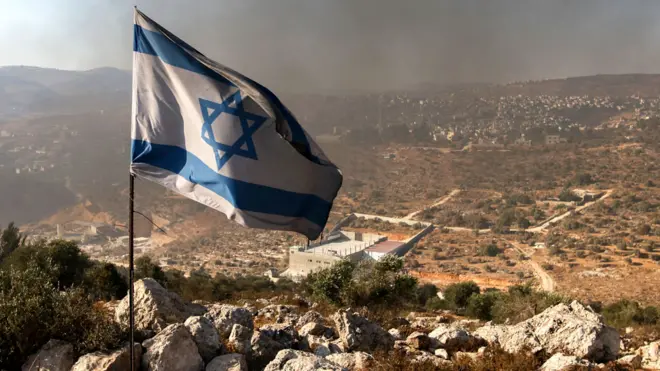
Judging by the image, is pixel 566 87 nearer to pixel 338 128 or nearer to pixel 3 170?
pixel 338 128

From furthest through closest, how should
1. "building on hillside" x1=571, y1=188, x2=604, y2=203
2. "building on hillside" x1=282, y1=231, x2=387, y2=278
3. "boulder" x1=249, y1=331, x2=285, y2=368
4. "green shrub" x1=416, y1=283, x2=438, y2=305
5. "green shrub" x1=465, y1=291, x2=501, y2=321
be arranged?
1. "building on hillside" x1=571, y1=188, x2=604, y2=203
2. "building on hillside" x1=282, y1=231, x2=387, y2=278
3. "green shrub" x1=416, y1=283, x2=438, y2=305
4. "green shrub" x1=465, y1=291, x2=501, y2=321
5. "boulder" x1=249, y1=331, x2=285, y2=368

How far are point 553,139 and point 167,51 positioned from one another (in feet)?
261

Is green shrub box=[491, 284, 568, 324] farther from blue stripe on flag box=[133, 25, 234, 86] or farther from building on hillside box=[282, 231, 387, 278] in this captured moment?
building on hillside box=[282, 231, 387, 278]

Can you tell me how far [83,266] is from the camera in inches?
633

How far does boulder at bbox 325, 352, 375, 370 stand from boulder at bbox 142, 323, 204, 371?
3.90ft

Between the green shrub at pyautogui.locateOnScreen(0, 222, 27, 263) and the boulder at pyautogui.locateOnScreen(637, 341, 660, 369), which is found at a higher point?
the boulder at pyautogui.locateOnScreen(637, 341, 660, 369)

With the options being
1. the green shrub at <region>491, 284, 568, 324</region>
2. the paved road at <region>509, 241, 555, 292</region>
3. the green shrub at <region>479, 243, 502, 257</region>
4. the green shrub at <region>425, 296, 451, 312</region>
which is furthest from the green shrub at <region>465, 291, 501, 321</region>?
the green shrub at <region>479, 243, 502, 257</region>

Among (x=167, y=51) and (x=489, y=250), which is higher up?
(x=167, y=51)

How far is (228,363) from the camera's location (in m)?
4.25

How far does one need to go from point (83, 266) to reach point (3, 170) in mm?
59999

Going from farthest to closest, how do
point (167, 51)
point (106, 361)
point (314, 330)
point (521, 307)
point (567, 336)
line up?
point (521, 307)
point (314, 330)
point (567, 336)
point (106, 361)
point (167, 51)

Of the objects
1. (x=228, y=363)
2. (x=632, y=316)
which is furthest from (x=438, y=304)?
(x=228, y=363)

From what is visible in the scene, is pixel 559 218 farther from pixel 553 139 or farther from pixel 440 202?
pixel 553 139

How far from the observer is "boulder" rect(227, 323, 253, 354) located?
15.9 ft
